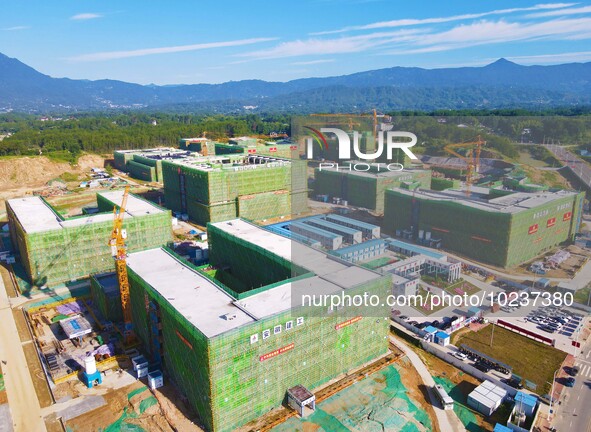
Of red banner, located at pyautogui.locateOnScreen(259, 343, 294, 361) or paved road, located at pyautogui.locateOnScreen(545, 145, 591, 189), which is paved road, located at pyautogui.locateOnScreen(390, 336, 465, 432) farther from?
paved road, located at pyautogui.locateOnScreen(545, 145, 591, 189)

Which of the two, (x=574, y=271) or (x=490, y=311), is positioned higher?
(x=574, y=271)

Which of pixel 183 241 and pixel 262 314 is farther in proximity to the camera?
pixel 183 241

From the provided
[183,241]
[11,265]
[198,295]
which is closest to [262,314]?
[198,295]

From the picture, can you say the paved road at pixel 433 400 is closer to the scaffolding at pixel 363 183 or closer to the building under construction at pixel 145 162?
the scaffolding at pixel 363 183

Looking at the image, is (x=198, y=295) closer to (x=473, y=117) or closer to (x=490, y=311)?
(x=473, y=117)

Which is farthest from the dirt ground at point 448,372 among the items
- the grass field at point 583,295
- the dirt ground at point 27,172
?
the dirt ground at point 27,172

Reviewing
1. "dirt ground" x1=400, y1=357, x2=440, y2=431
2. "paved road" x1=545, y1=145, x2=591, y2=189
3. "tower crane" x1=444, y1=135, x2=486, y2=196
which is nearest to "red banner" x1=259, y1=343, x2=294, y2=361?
"dirt ground" x1=400, y1=357, x2=440, y2=431

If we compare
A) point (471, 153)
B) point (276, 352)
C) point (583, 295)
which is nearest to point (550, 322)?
point (583, 295)
